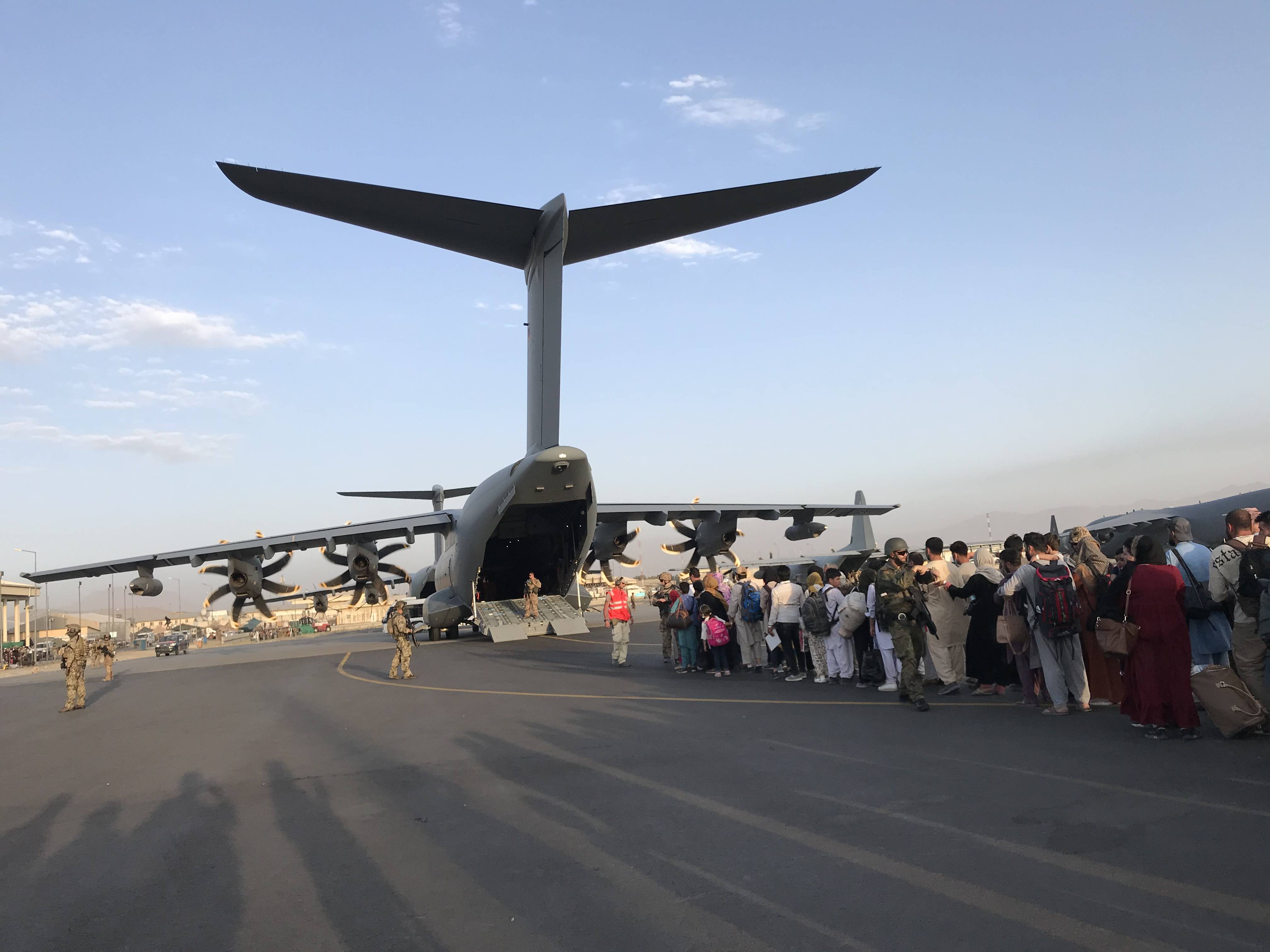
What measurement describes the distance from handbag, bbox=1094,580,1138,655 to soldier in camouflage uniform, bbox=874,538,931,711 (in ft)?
7.02

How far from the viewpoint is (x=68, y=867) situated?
5238 millimetres

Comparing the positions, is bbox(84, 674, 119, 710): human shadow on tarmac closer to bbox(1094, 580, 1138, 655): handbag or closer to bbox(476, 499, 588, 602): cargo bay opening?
bbox(476, 499, 588, 602): cargo bay opening

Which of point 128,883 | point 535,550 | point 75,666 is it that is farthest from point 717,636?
point 535,550

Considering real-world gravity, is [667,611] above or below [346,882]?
above

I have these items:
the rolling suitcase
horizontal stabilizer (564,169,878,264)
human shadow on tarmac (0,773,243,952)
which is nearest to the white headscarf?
the rolling suitcase

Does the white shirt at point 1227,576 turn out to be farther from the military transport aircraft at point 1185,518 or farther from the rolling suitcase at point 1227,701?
the military transport aircraft at point 1185,518

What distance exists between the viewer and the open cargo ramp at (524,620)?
22.7 meters

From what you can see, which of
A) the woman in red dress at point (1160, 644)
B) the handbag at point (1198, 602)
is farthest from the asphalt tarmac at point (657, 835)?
the handbag at point (1198, 602)

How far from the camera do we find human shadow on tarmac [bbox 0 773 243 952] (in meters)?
4.09

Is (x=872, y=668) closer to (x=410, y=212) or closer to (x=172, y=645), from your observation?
(x=410, y=212)

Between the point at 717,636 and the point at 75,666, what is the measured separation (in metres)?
11.3

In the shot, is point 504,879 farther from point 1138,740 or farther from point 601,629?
point 601,629

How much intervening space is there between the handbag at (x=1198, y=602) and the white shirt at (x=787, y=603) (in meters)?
5.67

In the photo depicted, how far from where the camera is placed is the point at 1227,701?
6.57 meters
